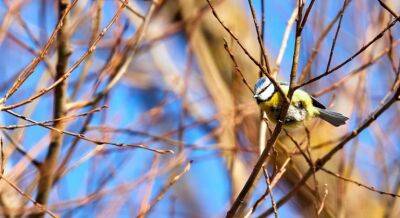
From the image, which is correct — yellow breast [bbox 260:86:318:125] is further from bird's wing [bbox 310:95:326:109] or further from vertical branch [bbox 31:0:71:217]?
vertical branch [bbox 31:0:71:217]

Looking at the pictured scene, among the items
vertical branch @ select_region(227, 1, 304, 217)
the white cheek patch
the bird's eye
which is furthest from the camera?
the bird's eye

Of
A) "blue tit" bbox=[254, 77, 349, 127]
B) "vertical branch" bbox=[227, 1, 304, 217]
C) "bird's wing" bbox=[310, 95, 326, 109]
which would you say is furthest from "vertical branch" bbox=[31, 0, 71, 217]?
"bird's wing" bbox=[310, 95, 326, 109]

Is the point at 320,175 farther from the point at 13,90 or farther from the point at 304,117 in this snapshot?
the point at 13,90

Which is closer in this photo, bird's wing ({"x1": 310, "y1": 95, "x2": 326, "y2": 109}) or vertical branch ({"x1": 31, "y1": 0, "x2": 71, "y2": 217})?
vertical branch ({"x1": 31, "y1": 0, "x2": 71, "y2": 217})

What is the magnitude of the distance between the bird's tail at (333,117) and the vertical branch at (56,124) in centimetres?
107

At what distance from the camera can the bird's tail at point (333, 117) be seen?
230 centimetres

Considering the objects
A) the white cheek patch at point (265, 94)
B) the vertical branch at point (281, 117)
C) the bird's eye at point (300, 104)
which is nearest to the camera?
the vertical branch at point (281, 117)

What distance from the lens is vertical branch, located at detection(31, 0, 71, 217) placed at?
223 centimetres

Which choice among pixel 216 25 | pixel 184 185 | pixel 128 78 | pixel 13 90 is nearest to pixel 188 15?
pixel 216 25

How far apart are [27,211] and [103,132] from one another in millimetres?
610

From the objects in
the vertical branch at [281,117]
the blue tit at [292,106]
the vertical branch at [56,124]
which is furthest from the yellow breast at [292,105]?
the vertical branch at [56,124]

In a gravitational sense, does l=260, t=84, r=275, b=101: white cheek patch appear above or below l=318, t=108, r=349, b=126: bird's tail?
above

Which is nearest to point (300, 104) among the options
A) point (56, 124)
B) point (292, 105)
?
point (292, 105)

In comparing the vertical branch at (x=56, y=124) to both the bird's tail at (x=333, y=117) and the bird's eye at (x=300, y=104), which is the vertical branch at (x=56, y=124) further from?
the bird's tail at (x=333, y=117)
